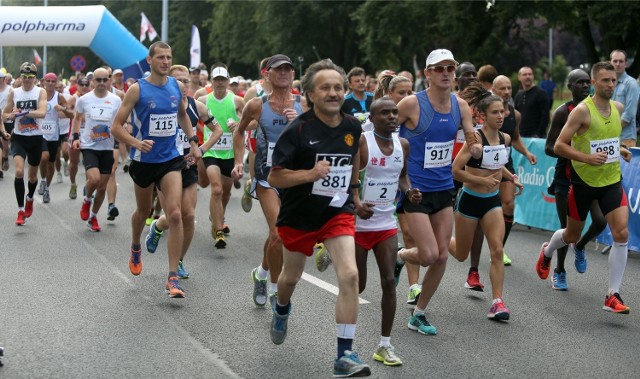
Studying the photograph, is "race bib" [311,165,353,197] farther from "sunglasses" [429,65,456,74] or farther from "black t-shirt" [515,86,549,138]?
"black t-shirt" [515,86,549,138]

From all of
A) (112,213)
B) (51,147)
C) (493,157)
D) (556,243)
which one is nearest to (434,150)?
(493,157)

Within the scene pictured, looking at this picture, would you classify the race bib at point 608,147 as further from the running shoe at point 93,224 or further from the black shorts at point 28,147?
the black shorts at point 28,147

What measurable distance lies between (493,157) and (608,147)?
95 centimetres

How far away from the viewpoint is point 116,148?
1549 centimetres

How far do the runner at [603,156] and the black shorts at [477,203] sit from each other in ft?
2.41

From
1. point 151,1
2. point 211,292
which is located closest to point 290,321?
point 211,292

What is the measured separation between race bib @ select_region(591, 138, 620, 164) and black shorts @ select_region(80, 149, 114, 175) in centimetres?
687

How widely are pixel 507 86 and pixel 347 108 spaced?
1.83 m

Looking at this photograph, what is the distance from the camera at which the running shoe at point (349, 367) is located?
20.1ft

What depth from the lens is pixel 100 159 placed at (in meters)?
13.8

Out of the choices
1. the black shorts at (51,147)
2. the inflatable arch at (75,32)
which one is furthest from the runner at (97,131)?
the inflatable arch at (75,32)

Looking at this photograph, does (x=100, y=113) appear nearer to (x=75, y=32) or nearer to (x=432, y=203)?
(x=432, y=203)

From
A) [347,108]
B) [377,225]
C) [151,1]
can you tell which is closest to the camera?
[377,225]

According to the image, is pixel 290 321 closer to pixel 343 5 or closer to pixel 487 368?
pixel 487 368
